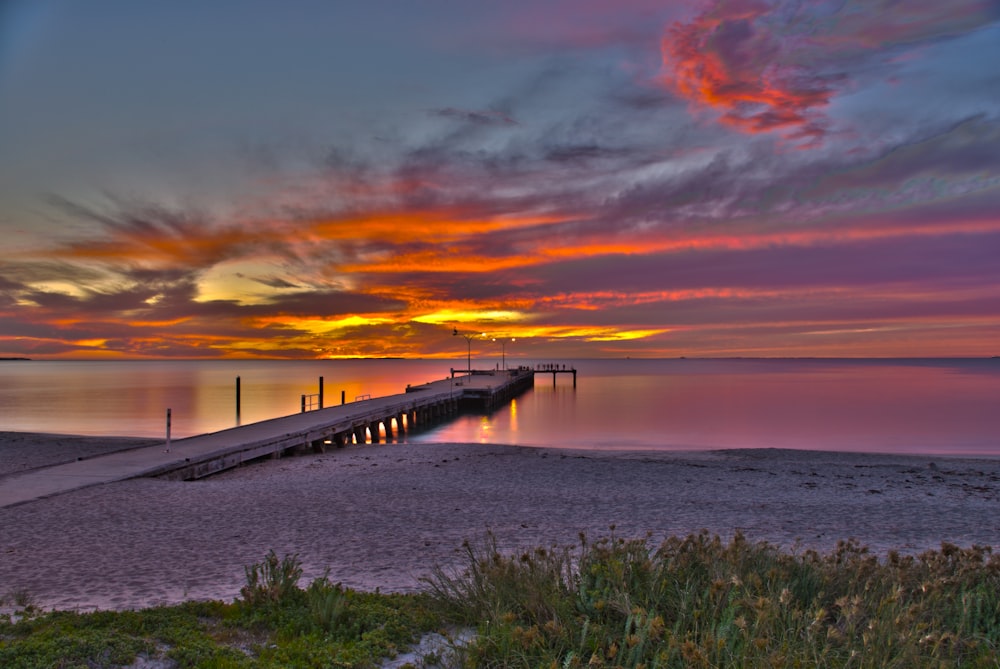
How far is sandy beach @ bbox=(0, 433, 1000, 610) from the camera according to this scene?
851cm

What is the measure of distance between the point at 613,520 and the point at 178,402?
59.9 metres

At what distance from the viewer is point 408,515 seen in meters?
12.3

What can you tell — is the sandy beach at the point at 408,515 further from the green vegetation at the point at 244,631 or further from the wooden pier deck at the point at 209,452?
the green vegetation at the point at 244,631

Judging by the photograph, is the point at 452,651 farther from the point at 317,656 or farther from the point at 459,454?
the point at 459,454

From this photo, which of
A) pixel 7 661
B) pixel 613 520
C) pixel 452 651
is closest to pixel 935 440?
pixel 613 520

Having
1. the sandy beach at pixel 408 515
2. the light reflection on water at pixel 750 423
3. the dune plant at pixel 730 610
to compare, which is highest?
the dune plant at pixel 730 610

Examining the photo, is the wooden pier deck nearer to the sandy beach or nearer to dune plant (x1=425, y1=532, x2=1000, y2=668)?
the sandy beach

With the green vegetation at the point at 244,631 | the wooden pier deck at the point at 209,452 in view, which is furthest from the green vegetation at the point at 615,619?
the wooden pier deck at the point at 209,452

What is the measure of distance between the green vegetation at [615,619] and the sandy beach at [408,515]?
166cm

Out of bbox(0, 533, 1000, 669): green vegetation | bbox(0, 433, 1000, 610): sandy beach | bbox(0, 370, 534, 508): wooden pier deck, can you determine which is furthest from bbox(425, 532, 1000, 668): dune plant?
bbox(0, 370, 534, 508): wooden pier deck

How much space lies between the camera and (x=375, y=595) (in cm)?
674

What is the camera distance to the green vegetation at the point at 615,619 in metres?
4.61

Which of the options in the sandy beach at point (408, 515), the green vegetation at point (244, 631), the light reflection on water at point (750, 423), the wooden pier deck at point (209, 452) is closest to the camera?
the green vegetation at point (244, 631)

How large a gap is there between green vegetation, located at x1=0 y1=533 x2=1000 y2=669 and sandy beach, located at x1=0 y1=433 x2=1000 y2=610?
1.66 m
